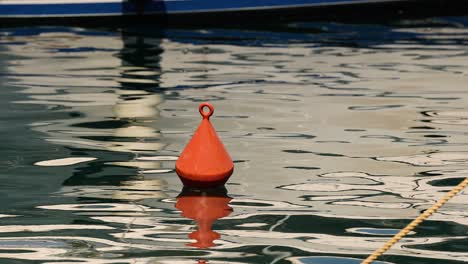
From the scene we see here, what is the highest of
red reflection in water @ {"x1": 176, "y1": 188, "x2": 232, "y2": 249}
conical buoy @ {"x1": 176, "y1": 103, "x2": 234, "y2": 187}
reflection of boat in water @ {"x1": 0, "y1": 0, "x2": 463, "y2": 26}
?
conical buoy @ {"x1": 176, "y1": 103, "x2": 234, "y2": 187}

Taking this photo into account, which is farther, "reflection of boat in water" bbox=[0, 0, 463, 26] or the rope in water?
"reflection of boat in water" bbox=[0, 0, 463, 26]

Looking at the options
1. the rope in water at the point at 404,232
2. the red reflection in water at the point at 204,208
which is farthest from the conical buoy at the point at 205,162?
the rope in water at the point at 404,232

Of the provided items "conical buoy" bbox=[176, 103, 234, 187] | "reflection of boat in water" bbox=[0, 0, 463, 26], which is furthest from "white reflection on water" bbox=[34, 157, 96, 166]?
"reflection of boat in water" bbox=[0, 0, 463, 26]

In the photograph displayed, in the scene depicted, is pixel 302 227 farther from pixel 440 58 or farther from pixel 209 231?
pixel 440 58

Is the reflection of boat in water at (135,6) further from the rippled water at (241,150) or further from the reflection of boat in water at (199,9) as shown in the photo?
the rippled water at (241,150)

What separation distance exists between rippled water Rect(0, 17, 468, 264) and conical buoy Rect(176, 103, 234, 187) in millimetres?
143

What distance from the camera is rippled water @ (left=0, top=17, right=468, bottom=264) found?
25.8 ft

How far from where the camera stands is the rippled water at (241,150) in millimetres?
7875

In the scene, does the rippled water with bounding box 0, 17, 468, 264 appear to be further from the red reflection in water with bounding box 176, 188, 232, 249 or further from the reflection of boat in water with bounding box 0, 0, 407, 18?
the reflection of boat in water with bounding box 0, 0, 407, 18

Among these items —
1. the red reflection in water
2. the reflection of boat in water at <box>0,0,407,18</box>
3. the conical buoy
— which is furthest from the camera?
the reflection of boat in water at <box>0,0,407,18</box>

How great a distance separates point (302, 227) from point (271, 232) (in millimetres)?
268

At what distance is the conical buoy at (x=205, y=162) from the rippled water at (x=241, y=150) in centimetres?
14

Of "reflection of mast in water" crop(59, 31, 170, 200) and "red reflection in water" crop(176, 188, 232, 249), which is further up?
"red reflection in water" crop(176, 188, 232, 249)

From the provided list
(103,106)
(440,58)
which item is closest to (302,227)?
(103,106)
